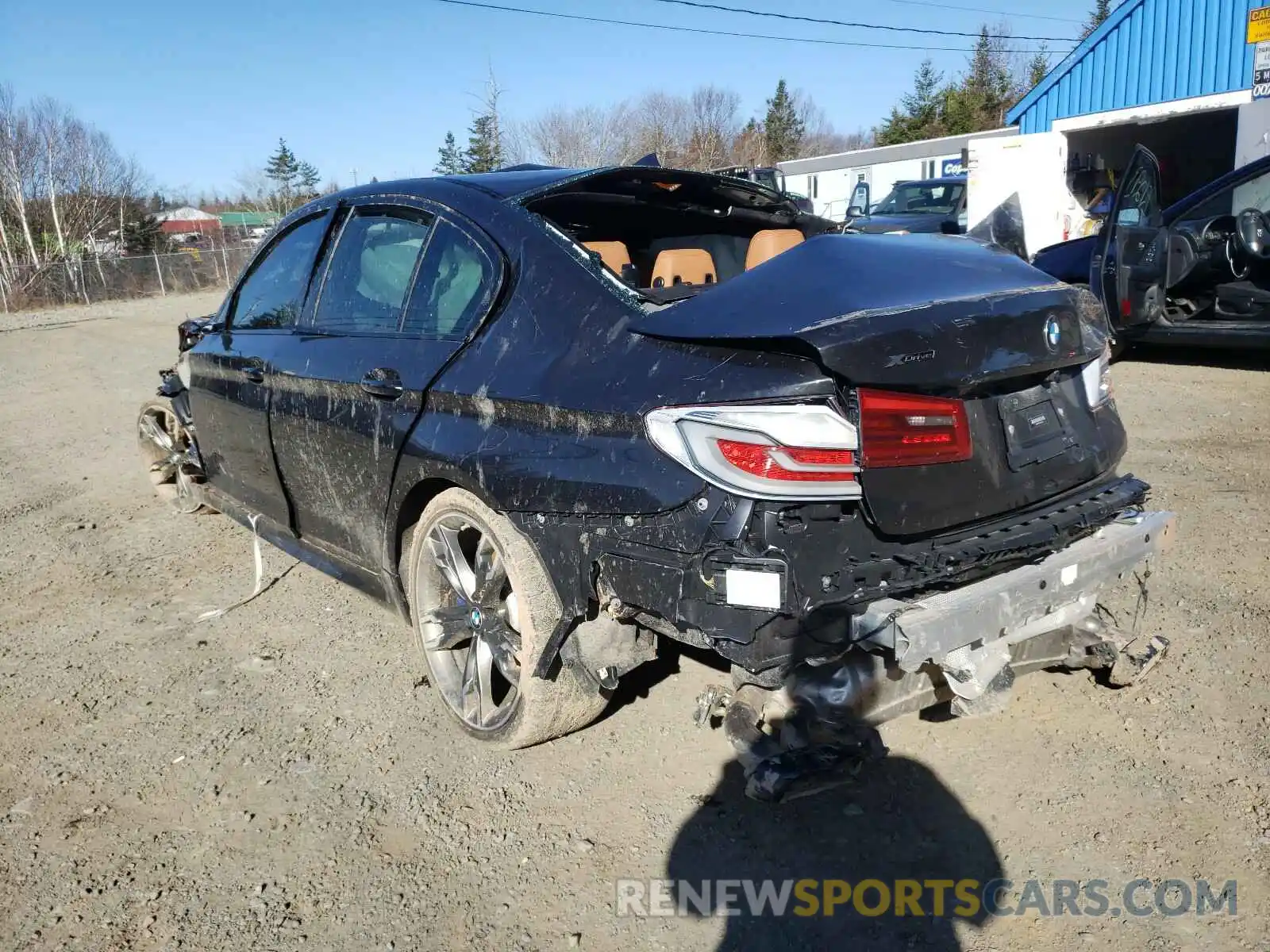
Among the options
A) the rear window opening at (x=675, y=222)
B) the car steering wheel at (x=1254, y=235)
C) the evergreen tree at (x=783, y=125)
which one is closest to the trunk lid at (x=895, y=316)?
the rear window opening at (x=675, y=222)

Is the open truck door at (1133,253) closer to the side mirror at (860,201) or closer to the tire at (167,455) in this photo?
the tire at (167,455)

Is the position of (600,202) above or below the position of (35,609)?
above

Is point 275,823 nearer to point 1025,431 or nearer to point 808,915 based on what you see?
→ point 808,915

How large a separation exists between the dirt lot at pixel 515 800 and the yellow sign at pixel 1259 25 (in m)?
17.3

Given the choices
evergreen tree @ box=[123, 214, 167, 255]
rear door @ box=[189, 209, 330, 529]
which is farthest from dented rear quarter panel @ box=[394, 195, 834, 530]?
evergreen tree @ box=[123, 214, 167, 255]

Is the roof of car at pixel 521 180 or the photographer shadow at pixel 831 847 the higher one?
the roof of car at pixel 521 180

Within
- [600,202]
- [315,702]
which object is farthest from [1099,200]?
[315,702]

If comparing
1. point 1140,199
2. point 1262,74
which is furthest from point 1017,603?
point 1262,74

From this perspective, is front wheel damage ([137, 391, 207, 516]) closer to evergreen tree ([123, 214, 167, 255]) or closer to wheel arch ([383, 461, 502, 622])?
wheel arch ([383, 461, 502, 622])

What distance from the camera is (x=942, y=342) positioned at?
2359 millimetres

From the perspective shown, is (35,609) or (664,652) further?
(35,609)

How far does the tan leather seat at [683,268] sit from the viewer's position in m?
3.62

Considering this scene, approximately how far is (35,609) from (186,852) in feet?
8.22

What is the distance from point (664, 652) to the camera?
362cm
